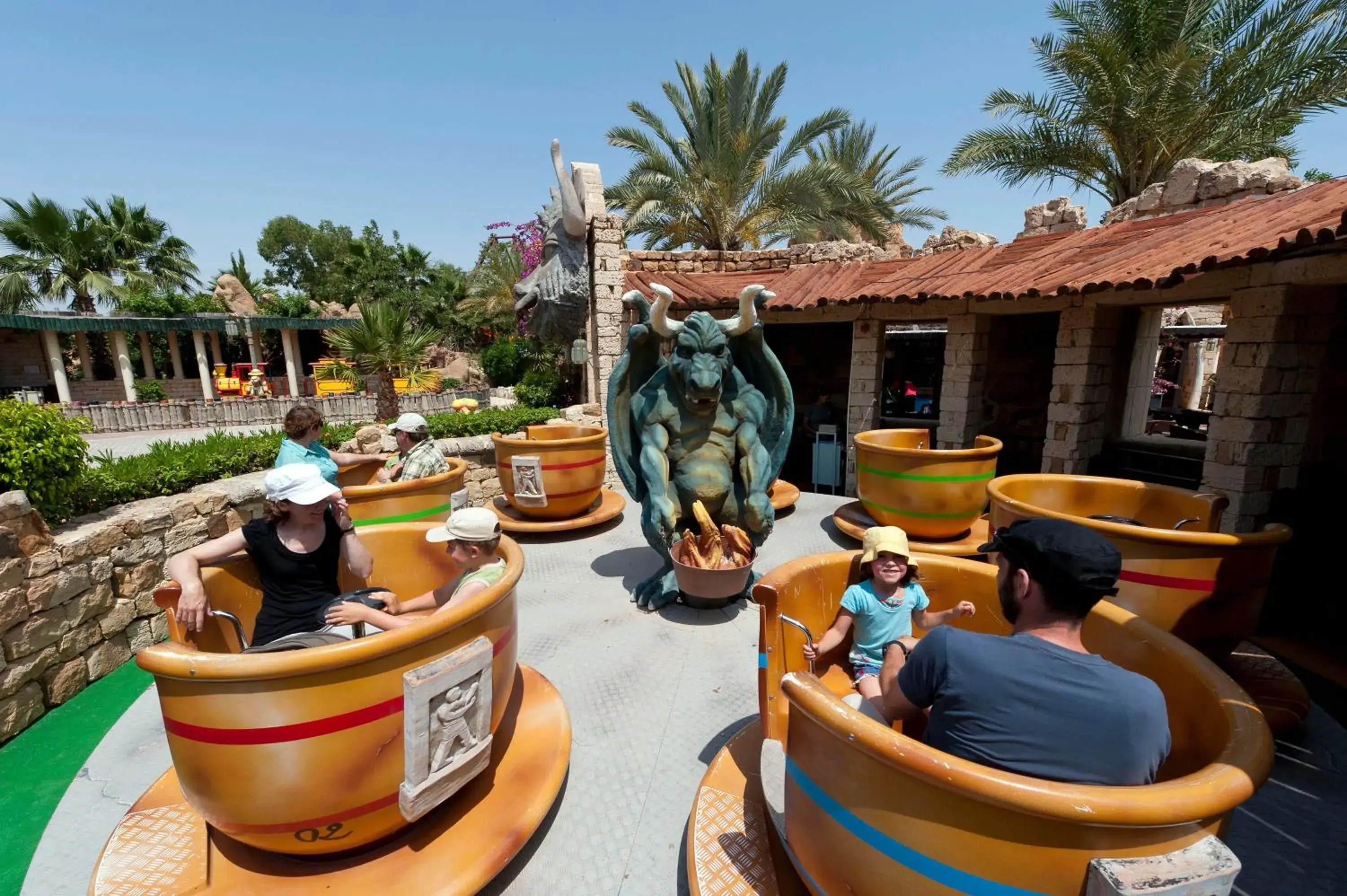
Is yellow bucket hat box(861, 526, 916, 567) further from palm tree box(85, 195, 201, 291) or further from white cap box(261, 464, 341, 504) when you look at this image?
palm tree box(85, 195, 201, 291)

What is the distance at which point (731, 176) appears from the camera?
11.4 meters

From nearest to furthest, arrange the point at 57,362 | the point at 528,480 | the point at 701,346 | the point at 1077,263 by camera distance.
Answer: the point at 701,346
the point at 528,480
the point at 1077,263
the point at 57,362

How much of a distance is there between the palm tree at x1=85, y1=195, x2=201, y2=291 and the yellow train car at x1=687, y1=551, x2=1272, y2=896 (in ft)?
99.0

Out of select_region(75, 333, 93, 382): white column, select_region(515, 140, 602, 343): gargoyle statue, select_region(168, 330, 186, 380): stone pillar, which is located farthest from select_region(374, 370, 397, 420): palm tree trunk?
select_region(75, 333, 93, 382): white column

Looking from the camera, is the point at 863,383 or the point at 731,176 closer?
the point at 863,383

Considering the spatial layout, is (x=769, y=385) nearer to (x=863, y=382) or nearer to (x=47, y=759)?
(x=863, y=382)

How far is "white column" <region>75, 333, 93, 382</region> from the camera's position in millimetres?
21047

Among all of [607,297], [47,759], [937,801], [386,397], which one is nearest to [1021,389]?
[607,297]

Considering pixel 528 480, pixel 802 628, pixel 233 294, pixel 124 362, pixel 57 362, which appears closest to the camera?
pixel 802 628

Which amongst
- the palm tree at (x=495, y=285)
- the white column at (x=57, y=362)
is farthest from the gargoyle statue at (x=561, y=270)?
the white column at (x=57, y=362)

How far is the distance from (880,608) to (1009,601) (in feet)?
2.86

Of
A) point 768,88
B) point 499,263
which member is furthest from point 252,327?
point 768,88

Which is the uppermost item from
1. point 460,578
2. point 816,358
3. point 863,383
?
point 816,358

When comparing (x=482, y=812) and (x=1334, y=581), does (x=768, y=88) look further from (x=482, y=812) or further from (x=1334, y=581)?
(x=482, y=812)
